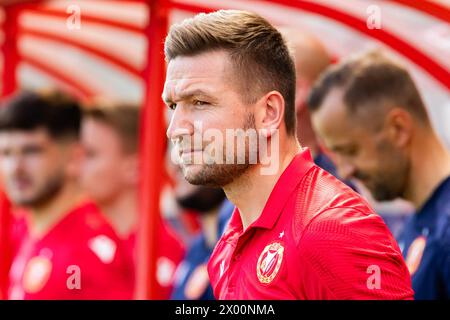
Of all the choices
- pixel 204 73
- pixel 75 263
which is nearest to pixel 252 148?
pixel 204 73

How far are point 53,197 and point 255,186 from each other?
3585mm

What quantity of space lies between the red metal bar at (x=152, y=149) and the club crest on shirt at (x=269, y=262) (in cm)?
235

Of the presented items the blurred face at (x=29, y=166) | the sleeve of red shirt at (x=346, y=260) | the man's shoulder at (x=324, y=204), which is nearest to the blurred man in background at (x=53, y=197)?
the blurred face at (x=29, y=166)

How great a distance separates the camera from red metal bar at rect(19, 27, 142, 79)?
6.38 m

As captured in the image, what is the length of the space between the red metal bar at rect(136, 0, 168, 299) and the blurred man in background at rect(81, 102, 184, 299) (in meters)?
1.46

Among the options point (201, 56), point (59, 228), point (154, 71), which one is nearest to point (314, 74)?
point (154, 71)

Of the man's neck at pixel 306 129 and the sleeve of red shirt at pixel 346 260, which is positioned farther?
the man's neck at pixel 306 129

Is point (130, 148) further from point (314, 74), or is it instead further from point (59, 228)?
point (314, 74)

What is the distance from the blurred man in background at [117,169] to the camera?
6.63 metres

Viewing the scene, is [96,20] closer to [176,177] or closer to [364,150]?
[364,150]

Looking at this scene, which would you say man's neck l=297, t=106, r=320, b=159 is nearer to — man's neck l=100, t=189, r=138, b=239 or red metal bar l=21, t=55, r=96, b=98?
man's neck l=100, t=189, r=138, b=239

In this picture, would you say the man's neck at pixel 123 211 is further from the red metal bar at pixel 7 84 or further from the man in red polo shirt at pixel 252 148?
the man in red polo shirt at pixel 252 148

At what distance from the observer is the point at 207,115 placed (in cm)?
260
